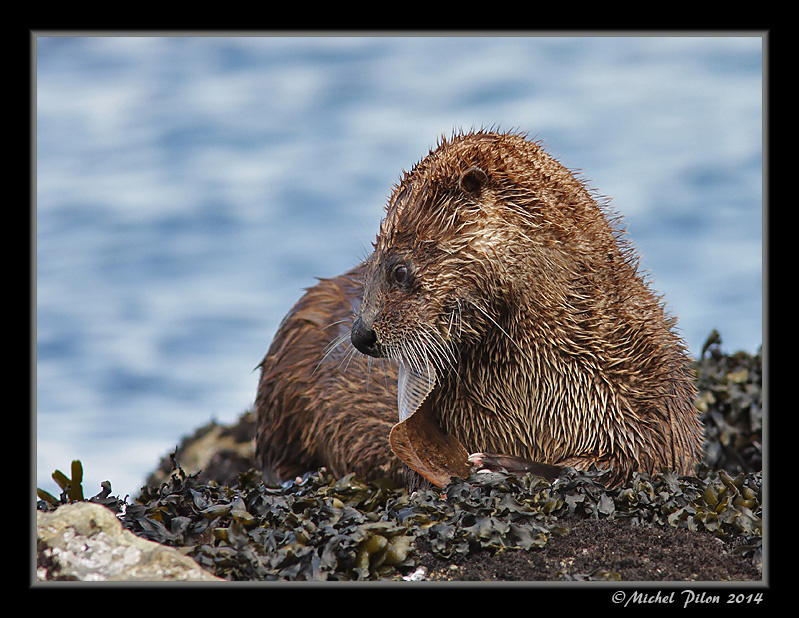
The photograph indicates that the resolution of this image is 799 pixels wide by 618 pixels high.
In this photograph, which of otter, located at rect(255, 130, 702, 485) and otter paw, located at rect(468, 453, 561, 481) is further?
otter paw, located at rect(468, 453, 561, 481)

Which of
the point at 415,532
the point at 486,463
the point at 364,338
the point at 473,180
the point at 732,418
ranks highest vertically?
the point at 473,180

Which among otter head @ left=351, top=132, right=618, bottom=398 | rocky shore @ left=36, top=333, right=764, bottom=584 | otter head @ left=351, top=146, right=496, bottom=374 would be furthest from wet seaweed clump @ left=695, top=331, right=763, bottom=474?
otter head @ left=351, top=146, right=496, bottom=374

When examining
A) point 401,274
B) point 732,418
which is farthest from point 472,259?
point 732,418

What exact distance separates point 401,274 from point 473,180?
587 mm

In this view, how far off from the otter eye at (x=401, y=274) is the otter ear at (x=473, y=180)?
49cm

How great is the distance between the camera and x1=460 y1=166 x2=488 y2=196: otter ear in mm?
4801

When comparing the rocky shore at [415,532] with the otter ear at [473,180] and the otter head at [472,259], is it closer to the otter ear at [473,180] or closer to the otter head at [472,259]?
the otter head at [472,259]

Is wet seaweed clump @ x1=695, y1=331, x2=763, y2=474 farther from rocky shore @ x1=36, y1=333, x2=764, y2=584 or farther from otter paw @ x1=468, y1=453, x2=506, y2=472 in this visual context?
otter paw @ x1=468, y1=453, x2=506, y2=472

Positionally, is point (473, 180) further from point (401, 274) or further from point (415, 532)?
point (415, 532)

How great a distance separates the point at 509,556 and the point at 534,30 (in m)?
2.29

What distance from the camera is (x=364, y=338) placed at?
15.9 ft

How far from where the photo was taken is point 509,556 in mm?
4129

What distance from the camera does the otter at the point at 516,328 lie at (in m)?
4.79
